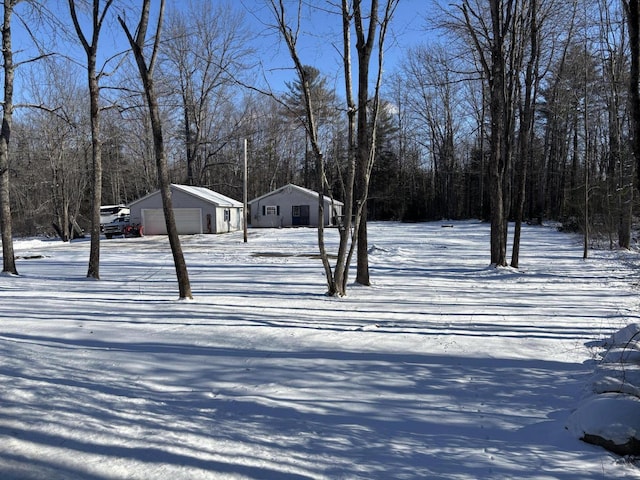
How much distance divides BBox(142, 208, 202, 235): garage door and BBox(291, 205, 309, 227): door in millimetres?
10509

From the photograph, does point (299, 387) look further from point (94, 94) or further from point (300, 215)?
point (300, 215)

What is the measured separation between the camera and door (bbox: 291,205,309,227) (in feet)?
138

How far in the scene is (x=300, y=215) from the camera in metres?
42.3

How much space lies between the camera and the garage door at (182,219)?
111 ft

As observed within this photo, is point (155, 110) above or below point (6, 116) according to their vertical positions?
below

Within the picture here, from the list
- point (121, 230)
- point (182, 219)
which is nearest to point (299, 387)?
point (121, 230)

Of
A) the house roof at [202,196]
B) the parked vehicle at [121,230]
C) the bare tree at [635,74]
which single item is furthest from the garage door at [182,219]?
→ the bare tree at [635,74]

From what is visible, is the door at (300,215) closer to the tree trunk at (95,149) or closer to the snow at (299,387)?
the tree trunk at (95,149)

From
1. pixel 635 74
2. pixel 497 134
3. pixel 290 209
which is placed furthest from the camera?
pixel 290 209

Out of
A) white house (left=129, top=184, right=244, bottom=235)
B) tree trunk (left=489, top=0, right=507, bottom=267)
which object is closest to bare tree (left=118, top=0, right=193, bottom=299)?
tree trunk (left=489, top=0, right=507, bottom=267)

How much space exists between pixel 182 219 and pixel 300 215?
459 inches

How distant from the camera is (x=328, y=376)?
441cm

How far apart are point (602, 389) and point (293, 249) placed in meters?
17.8

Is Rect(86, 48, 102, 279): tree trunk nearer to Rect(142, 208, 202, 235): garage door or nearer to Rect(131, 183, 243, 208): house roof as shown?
Rect(131, 183, 243, 208): house roof
